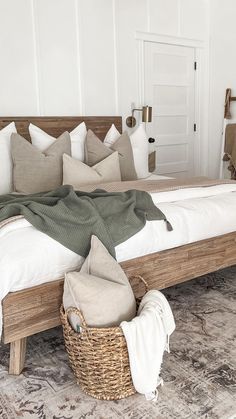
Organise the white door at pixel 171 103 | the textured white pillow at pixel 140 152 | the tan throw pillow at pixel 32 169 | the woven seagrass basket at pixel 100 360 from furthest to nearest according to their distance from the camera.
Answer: the white door at pixel 171 103 < the textured white pillow at pixel 140 152 < the tan throw pillow at pixel 32 169 < the woven seagrass basket at pixel 100 360

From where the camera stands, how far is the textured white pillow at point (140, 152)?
372cm

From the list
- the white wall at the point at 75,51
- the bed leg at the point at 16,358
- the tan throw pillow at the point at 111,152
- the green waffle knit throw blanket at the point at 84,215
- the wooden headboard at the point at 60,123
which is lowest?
the bed leg at the point at 16,358

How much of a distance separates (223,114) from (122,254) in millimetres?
3390

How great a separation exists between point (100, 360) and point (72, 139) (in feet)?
7.45

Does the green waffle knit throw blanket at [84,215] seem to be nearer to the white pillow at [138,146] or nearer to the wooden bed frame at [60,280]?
the wooden bed frame at [60,280]

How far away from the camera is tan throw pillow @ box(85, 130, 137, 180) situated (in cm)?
342

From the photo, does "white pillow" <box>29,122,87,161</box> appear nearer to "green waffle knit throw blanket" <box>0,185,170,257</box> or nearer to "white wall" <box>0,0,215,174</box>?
"white wall" <box>0,0,215,174</box>

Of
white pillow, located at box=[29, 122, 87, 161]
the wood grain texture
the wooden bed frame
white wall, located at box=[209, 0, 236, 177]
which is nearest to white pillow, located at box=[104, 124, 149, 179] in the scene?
white pillow, located at box=[29, 122, 87, 161]

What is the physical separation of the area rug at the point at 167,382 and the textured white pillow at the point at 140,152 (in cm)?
161

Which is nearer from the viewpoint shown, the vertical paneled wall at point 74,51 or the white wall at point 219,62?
the vertical paneled wall at point 74,51

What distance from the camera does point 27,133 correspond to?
140 inches

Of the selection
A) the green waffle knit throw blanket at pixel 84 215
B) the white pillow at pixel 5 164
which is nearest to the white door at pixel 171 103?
the white pillow at pixel 5 164

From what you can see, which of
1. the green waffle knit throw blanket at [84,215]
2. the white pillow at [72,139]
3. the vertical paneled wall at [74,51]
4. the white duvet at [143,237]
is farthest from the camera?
the vertical paneled wall at [74,51]

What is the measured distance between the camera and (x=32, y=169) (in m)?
3.00
